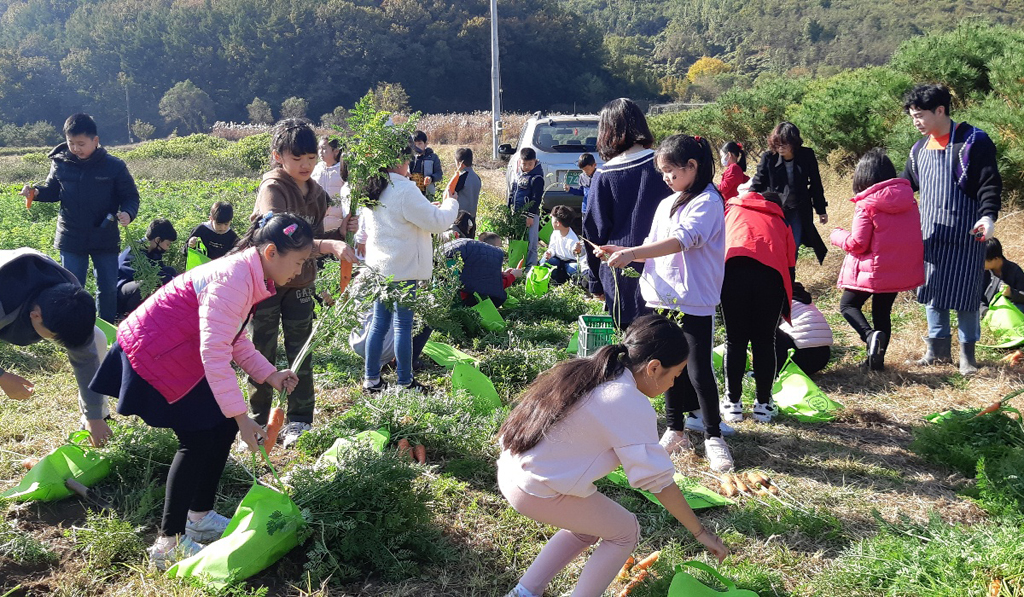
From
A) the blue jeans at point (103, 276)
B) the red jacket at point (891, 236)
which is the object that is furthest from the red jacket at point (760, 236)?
the blue jeans at point (103, 276)

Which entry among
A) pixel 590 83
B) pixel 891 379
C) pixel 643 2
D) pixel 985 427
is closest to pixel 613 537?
pixel 985 427

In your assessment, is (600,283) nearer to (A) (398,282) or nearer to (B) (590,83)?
(A) (398,282)

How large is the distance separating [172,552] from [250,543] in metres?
0.37

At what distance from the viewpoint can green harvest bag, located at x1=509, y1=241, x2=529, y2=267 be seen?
27.7ft

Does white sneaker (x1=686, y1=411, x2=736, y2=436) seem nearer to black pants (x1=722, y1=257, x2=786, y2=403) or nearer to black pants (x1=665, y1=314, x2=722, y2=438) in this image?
black pants (x1=665, y1=314, x2=722, y2=438)

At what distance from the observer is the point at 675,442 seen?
155 inches

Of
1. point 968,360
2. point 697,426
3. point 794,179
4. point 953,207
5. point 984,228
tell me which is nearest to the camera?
point 697,426

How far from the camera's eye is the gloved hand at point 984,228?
4543mm

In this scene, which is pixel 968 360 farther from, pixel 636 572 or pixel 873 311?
pixel 636 572

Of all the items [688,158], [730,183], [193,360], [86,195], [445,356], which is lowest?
[445,356]

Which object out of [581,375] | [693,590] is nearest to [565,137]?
[581,375]

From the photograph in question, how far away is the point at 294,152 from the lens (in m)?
3.75

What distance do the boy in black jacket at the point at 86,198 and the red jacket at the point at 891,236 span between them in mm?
5173

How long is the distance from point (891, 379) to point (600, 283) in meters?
2.30
